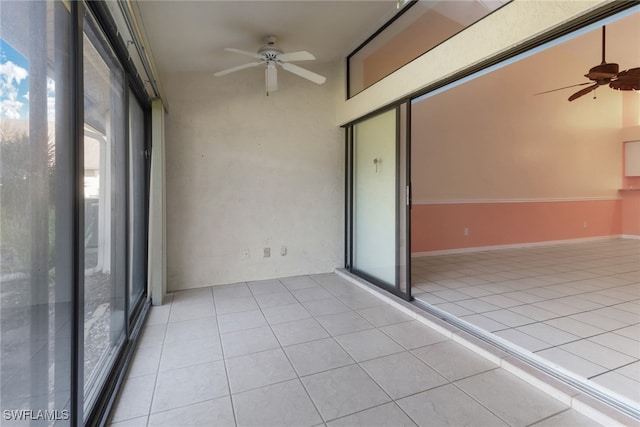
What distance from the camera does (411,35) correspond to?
300 centimetres

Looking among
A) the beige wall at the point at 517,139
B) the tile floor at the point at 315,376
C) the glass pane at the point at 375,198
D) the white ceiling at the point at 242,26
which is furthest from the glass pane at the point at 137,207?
the beige wall at the point at 517,139

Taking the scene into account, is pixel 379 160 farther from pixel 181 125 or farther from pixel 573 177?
pixel 573 177

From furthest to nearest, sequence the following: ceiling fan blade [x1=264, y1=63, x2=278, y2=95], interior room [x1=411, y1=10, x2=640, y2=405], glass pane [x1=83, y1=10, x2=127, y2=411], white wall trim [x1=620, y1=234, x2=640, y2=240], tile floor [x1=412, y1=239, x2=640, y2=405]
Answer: white wall trim [x1=620, y1=234, x2=640, y2=240], ceiling fan blade [x1=264, y1=63, x2=278, y2=95], interior room [x1=411, y1=10, x2=640, y2=405], tile floor [x1=412, y1=239, x2=640, y2=405], glass pane [x1=83, y1=10, x2=127, y2=411]

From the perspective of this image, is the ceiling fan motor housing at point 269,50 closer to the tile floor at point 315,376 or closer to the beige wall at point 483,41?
the beige wall at point 483,41

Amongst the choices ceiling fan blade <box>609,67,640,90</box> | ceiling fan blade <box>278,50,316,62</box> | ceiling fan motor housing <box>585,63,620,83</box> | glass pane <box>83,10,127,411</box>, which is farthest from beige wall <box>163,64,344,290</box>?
ceiling fan blade <box>609,67,640,90</box>

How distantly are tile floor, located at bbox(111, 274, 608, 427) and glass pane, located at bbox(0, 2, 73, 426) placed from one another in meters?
0.70

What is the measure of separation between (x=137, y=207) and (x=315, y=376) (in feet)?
7.35

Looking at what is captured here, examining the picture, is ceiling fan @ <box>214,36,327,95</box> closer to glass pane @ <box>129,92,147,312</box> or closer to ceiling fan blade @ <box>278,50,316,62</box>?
ceiling fan blade @ <box>278,50,316,62</box>

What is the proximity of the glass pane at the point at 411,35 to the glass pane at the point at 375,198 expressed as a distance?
509 millimetres

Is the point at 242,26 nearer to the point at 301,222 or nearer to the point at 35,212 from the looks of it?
the point at 301,222

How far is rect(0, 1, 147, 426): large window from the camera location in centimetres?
90

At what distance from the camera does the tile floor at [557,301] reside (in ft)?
6.65

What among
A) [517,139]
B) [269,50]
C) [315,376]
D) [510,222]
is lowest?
[315,376]

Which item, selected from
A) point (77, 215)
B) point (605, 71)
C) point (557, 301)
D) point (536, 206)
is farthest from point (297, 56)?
point (536, 206)
